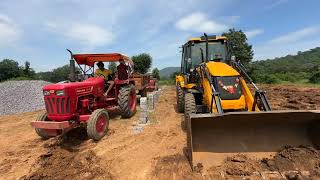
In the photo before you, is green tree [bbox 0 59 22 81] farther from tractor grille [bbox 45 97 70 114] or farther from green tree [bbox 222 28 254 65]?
tractor grille [bbox 45 97 70 114]

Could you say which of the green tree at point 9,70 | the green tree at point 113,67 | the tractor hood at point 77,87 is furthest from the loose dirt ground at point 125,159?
the green tree at point 9,70

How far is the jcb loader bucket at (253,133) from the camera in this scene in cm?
528

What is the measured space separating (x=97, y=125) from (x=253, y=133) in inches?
139

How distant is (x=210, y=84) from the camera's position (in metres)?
6.80

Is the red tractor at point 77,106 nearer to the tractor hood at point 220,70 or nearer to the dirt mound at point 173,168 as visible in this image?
the dirt mound at point 173,168

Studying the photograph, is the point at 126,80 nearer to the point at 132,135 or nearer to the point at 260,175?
the point at 132,135

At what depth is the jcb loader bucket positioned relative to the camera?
17.3 feet

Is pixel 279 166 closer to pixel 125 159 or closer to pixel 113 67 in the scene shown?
pixel 125 159

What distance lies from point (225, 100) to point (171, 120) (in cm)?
254

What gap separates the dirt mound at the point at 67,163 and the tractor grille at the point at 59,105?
0.75 metres

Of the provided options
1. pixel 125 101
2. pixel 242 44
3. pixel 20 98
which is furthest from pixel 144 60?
pixel 125 101

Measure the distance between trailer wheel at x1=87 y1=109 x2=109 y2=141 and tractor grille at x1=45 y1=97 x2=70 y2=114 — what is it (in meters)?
0.59

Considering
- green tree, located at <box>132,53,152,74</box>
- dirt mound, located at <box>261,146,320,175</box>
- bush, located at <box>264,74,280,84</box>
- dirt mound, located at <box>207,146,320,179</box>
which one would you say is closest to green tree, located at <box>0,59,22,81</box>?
green tree, located at <box>132,53,152,74</box>

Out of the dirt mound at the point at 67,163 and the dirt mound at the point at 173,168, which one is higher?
the dirt mound at the point at 173,168
